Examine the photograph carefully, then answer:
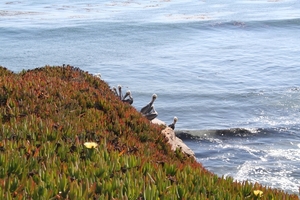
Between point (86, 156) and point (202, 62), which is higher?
Result: point (86, 156)

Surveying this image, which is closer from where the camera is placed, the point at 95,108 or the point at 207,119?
the point at 95,108

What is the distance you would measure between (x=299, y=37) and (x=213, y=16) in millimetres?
11898

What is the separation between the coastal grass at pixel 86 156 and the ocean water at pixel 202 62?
20.1ft

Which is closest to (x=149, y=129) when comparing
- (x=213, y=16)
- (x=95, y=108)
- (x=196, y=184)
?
(x=95, y=108)

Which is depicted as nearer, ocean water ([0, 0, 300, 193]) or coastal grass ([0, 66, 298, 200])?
coastal grass ([0, 66, 298, 200])

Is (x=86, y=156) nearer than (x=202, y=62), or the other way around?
(x=86, y=156)

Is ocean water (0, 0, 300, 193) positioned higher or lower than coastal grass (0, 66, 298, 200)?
lower

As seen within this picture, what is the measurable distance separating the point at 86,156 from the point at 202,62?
24.7 m

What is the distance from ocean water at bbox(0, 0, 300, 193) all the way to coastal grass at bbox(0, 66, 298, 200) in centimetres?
612

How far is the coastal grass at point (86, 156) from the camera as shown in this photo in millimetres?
4449

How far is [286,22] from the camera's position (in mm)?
45750

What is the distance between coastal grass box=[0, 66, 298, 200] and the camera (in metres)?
4.45

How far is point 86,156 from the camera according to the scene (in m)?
5.49

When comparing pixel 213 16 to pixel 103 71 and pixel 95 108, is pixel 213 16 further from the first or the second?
pixel 95 108
